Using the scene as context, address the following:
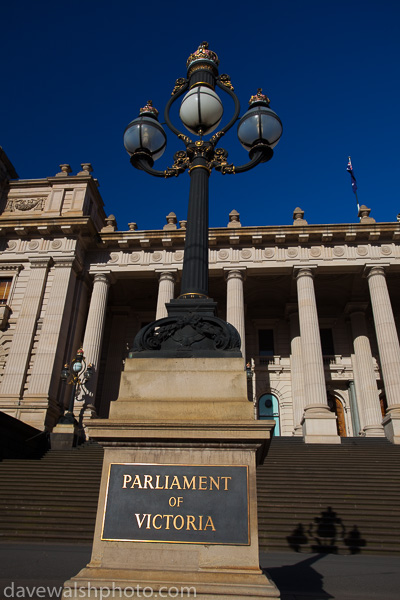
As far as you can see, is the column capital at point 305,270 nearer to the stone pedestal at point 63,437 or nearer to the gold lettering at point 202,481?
the stone pedestal at point 63,437

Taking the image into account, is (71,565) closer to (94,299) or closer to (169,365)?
(169,365)

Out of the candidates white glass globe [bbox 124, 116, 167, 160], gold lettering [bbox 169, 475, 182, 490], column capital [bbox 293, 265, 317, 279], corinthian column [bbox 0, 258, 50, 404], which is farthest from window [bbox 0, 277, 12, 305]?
gold lettering [bbox 169, 475, 182, 490]

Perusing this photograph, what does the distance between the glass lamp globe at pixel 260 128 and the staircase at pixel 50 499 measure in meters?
8.73

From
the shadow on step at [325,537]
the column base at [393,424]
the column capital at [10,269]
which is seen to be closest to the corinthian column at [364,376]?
the column base at [393,424]

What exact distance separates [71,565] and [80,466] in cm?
799

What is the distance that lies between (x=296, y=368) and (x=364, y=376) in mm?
3885

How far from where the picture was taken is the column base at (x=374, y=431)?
74.7 ft

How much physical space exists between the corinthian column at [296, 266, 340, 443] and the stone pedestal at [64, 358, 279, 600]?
16687mm

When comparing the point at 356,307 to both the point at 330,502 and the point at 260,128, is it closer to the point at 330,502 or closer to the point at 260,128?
the point at 330,502

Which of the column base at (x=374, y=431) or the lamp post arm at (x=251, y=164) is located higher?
the column base at (x=374, y=431)

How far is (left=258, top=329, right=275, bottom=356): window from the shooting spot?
2838cm

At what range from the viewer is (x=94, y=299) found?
24203 mm

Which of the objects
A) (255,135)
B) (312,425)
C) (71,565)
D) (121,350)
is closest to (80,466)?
(71,565)

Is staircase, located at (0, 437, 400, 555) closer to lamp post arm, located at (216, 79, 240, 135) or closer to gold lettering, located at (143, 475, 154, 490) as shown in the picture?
gold lettering, located at (143, 475, 154, 490)
